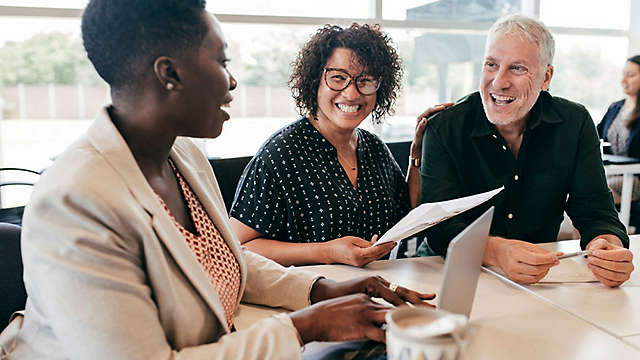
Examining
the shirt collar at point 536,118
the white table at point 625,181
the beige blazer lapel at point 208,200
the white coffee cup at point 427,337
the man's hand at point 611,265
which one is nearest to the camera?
the white coffee cup at point 427,337

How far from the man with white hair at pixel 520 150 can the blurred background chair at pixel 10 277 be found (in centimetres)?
116

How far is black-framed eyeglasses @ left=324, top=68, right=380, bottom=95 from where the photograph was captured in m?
1.96

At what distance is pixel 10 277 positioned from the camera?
47.2 inches

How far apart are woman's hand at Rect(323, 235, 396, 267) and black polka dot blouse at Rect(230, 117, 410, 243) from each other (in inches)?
7.7

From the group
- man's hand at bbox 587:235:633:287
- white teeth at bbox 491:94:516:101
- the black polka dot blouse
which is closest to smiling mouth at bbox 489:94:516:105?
white teeth at bbox 491:94:516:101

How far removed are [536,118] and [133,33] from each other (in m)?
1.49

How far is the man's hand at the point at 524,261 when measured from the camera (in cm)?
141

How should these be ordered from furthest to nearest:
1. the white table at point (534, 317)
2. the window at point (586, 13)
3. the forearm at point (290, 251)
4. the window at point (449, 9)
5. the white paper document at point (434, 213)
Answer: the window at point (586, 13) → the window at point (449, 9) → the forearm at point (290, 251) → the white paper document at point (434, 213) → the white table at point (534, 317)

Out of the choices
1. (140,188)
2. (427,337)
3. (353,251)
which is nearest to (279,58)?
(353,251)

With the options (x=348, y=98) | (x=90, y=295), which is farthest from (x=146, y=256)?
(x=348, y=98)

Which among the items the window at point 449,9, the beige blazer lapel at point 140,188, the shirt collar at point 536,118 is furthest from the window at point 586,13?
the beige blazer lapel at point 140,188

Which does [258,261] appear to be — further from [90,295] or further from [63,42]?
[63,42]

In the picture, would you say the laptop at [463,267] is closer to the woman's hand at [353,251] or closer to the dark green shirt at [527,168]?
the woman's hand at [353,251]

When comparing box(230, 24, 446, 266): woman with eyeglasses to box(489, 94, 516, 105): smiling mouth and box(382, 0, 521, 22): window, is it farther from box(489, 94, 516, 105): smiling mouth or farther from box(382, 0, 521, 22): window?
box(382, 0, 521, 22): window
